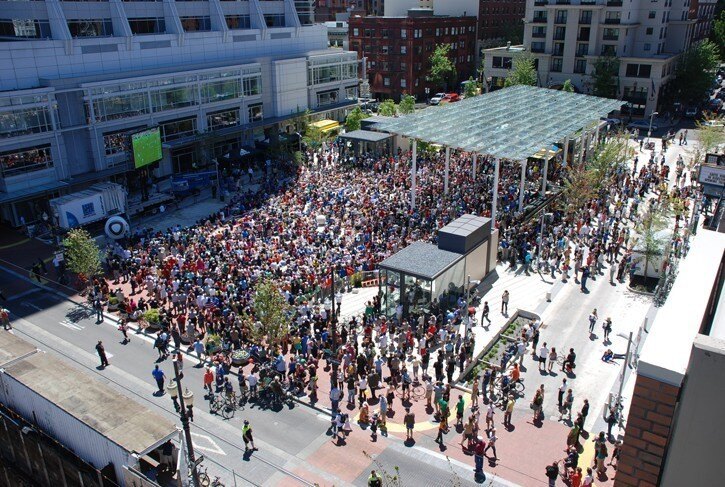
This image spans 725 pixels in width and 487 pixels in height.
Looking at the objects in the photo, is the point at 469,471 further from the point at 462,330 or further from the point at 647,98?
the point at 647,98

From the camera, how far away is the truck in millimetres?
38062

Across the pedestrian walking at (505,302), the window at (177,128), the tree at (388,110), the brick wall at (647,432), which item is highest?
the brick wall at (647,432)

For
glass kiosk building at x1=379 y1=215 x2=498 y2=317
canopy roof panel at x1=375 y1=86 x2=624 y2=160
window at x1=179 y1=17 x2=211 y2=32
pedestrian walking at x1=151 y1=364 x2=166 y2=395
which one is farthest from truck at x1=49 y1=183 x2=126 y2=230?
glass kiosk building at x1=379 y1=215 x2=498 y2=317

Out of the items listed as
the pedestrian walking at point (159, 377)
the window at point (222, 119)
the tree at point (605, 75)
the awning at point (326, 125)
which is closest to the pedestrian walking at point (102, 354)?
the pedestrian walking at point (159, 377)

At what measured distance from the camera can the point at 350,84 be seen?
237 feet

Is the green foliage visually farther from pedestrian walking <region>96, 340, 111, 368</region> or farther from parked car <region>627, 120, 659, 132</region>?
parked car <region>627, 120, 659, 132</region>

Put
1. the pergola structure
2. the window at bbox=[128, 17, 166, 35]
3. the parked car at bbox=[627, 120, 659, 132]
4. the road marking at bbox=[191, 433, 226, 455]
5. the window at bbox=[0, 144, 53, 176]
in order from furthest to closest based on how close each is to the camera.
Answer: the parked car at bbox=[627, 120, 659, 132] < the window at bbox=[128, 17, 166, 35] < the window at bbox=[0, 144, 53, 176] < the pergola structure < the road marking at bbox=[191, 433, 226, 455]

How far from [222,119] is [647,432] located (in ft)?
172

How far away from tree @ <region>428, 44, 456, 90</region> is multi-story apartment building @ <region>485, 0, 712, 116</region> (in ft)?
34.6

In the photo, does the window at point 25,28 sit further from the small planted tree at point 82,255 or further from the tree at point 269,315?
the tree at point 269,315

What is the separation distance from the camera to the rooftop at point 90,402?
48.8 feet

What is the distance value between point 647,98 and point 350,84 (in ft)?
119

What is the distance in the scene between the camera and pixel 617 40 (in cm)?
7300

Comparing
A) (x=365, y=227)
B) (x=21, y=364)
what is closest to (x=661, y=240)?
(x=365, y=227)
